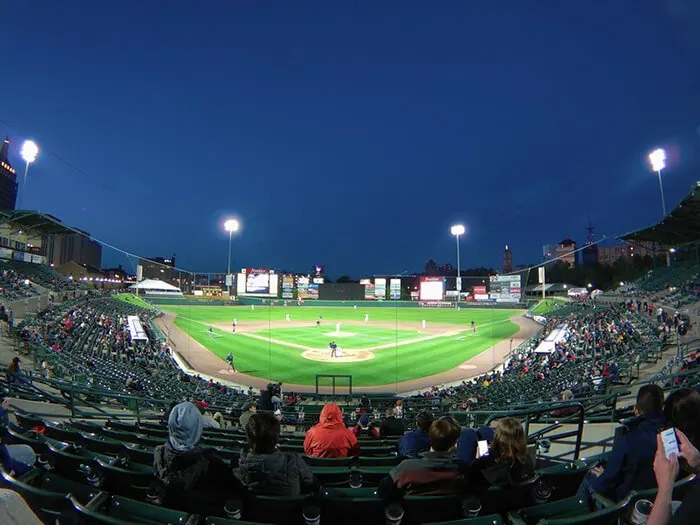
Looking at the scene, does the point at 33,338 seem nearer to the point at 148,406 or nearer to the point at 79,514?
the point at 148,406

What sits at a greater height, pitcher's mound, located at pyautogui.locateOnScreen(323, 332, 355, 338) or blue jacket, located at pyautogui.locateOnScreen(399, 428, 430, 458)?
blue jacket, located at pyautogui.locateOnScreen(399, 428, 430, 458)

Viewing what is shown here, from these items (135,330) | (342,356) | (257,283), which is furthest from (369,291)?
(135,330)

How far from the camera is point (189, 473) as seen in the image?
8.98 feet

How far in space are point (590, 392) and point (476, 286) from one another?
56908mm

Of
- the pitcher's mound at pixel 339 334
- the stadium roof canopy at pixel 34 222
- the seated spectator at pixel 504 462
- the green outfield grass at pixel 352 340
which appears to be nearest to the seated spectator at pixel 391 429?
the seated spectator at pixel 504 462

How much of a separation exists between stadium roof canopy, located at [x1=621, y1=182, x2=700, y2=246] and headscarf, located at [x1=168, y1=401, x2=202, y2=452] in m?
33.0

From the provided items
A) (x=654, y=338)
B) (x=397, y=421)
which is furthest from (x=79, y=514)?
(x=654, y=338)

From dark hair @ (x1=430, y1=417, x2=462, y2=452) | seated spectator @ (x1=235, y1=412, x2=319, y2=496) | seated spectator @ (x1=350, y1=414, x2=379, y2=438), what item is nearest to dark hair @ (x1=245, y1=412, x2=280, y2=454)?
seated spectator @ (x1=235, y1=412, x2=319, y2=496)

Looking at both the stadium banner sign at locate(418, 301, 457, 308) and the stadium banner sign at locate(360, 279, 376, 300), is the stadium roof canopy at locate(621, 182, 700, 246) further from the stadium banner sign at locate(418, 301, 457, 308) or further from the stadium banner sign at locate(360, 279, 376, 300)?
the stadium banner sign at locate(360, 279, 376, 300)

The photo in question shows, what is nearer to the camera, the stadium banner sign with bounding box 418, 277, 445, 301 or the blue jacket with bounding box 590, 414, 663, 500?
the blue jacket with bounding box 590, 414, 663, 500

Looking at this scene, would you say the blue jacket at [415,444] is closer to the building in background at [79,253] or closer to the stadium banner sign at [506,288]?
the stadium banner sign at [506,288]

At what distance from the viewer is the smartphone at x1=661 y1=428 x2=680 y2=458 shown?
1609 mm

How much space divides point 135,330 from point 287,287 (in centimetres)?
4023

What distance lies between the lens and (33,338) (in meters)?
18.1
